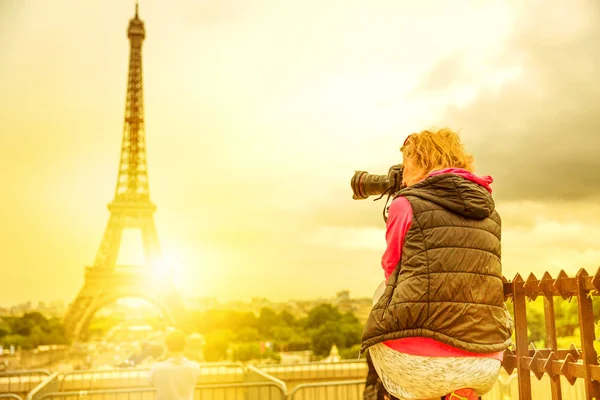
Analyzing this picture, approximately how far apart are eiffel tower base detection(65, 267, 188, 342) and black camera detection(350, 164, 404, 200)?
20.8 metres

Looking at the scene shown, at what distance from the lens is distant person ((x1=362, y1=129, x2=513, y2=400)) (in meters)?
A: 1.26

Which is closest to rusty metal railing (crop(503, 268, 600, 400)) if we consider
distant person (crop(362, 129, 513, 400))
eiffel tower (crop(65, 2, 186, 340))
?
distant person (crop(362, 129, 513, 400))

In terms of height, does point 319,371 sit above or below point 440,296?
below

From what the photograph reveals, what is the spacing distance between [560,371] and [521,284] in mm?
231

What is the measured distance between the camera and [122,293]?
73.4 ft

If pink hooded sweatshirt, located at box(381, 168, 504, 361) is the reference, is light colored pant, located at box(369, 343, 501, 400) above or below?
below

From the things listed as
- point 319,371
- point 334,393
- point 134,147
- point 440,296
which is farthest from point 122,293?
point 440,296

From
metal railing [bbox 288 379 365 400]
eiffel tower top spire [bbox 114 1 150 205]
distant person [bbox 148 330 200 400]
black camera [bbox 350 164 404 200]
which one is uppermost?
eiffel tower top spire [bbox 114 1 150 205]

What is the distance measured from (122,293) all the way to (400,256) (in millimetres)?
22313

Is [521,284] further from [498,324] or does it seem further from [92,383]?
[92,383]

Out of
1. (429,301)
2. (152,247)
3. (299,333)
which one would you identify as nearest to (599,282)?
(429,301)

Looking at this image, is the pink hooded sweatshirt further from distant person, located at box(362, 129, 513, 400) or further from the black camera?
the black camera

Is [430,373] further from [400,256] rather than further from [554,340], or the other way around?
[554,340]

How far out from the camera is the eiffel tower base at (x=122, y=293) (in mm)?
21859
